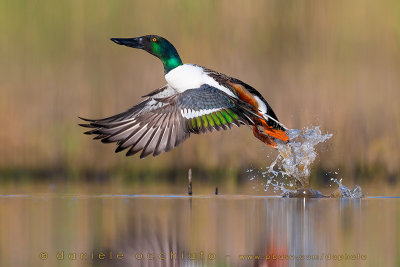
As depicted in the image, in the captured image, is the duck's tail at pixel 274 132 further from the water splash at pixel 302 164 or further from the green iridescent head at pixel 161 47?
the water splash at pixel 302 164

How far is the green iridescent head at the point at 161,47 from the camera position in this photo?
10.7 m

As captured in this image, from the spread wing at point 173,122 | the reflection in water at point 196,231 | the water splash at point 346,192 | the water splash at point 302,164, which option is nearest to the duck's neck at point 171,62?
the spread wing at point 173,122

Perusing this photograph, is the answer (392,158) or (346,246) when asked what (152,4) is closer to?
(392,158)

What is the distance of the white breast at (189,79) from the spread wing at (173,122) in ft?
1.17

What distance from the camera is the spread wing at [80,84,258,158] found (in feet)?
30.6

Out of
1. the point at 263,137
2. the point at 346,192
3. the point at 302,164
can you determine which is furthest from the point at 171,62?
the point at 346,192

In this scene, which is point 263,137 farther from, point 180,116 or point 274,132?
point 180,116

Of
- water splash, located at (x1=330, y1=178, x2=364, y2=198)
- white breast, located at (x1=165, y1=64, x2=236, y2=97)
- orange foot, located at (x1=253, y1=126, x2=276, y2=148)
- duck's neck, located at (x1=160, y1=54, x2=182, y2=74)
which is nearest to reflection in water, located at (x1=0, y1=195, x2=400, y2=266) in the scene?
water splash, located at (x1=330, y1=178, x2=364, y2=198)

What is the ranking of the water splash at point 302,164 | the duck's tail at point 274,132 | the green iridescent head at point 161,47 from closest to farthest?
the duck's tail at point 274,132 → the green iridescent head at point 161,47 → the water splash at point 302,164

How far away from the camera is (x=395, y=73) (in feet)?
52.1

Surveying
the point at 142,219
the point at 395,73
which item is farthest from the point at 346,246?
the point at 395,73

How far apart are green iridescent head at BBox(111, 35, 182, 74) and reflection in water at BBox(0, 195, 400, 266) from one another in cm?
170

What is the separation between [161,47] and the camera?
10.8 metres

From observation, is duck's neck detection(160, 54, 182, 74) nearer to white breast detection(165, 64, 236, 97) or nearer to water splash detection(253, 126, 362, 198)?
white breast detection(165, 64, 236, 97)
